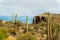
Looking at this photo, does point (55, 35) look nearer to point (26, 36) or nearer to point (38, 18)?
point (26, 36)

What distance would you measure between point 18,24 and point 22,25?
33.3 inches

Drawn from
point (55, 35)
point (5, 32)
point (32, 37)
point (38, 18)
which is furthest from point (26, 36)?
point (38, 18)

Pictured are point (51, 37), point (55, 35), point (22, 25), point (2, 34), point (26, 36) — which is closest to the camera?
point (2, 34)

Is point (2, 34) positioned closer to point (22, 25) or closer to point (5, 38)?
point (5, 38)

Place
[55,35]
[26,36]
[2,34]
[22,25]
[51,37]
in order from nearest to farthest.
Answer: [2,34] → [26,36] → [51,37] → [55,35] → [22,25]

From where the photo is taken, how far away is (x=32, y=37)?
44.0 metres

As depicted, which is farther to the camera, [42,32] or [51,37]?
[42,32]

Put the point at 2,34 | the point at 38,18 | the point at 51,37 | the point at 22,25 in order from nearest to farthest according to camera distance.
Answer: the point at 2,34
the point at 51,37
the point at 22,25
the point at 38,18

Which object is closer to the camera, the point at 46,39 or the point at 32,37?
the point at 32,37

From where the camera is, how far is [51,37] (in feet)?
154

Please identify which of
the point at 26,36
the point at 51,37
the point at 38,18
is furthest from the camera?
the point at 38,18

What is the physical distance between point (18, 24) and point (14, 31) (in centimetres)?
864

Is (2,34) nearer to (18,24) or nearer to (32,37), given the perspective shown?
(32,37)

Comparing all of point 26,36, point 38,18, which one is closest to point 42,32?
point 26,36
